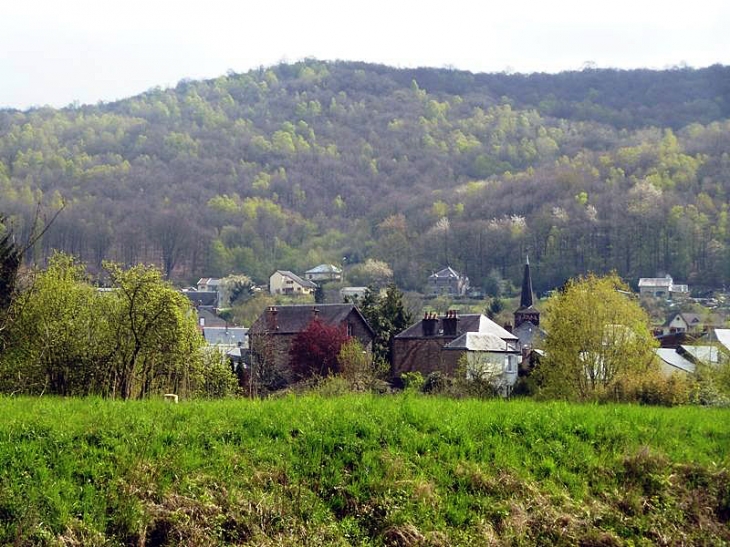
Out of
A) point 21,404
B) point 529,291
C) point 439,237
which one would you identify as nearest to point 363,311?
point 529,291

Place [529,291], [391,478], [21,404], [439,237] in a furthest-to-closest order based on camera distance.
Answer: [439,237]
[529,291]
[21,404]
[391,478]

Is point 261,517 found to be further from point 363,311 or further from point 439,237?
point 439,237

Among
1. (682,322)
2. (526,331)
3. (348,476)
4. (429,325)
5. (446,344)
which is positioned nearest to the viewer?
(348,476)

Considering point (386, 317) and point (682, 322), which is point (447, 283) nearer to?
point (682, 322)

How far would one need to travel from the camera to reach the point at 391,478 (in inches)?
517

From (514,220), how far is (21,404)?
412 ft

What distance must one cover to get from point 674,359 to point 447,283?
2524 inches

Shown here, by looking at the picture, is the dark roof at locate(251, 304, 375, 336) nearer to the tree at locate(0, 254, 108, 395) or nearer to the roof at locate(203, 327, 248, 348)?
the roof at locate(203, 327, 248, 348)

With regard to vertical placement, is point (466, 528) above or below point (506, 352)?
above

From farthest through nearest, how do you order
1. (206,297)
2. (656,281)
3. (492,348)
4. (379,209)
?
(379,209), (206,297), (656,281), (492,348)

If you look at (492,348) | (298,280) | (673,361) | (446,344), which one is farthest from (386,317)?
(298,280)

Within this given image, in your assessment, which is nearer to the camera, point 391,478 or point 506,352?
point 391,478

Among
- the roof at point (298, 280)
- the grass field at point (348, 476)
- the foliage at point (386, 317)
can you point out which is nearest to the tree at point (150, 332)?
the grass field at point (348, 476)

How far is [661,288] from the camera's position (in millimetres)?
113688
